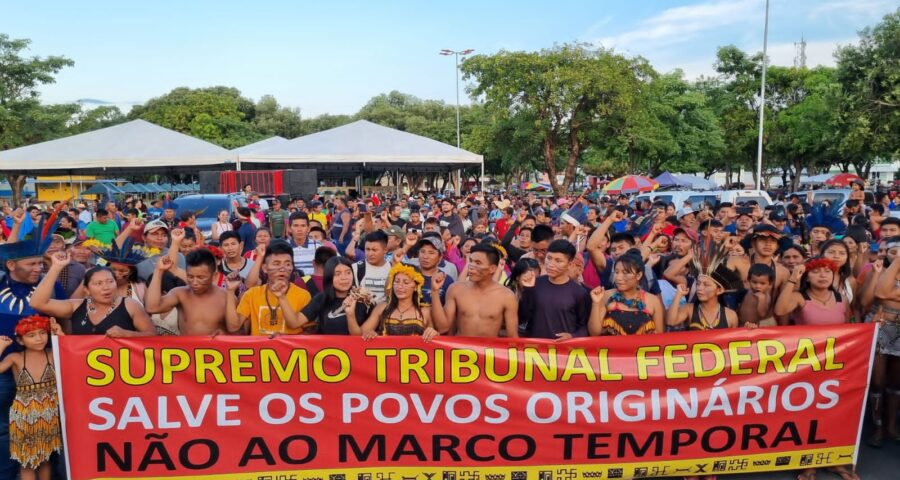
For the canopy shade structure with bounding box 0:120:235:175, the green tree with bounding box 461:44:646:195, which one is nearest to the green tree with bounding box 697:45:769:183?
the green tree with bounding box 461:44:646:195

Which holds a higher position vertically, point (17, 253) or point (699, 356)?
point (17, 253)

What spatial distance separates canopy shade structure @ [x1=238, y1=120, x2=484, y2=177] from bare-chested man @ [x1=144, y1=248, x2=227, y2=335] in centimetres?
2467

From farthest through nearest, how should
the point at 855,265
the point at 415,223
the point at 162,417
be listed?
the point at 415,223 → the point at 855,265 → the point at 162,417

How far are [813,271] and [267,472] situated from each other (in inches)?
168

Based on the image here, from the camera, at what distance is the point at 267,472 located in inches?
177

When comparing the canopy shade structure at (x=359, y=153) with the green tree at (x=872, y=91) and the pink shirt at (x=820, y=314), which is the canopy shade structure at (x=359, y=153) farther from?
the pink shirt at (x=820, y=314)

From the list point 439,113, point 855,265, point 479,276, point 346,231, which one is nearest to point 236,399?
point 479,276

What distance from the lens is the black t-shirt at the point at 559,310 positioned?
510 cm

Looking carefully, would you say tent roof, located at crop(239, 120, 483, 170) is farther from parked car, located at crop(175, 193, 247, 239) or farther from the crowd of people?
the crowd of people

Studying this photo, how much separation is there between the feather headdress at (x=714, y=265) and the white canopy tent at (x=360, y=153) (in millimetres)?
25275

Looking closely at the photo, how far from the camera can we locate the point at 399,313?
15.8ft

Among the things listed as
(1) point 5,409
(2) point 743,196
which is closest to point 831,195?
(2) point 743,196

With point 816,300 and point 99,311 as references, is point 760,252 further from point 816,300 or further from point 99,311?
point 99,311

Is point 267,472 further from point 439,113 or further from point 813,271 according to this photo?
point 439,113
